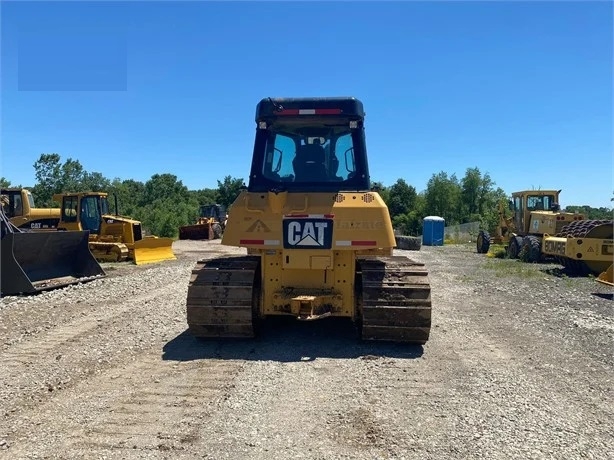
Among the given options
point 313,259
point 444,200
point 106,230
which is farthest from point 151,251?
point 444,200

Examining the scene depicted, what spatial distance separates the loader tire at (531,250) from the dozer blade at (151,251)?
1289 centimetres

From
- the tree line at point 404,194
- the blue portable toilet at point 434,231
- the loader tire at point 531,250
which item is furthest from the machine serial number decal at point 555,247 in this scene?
the tree line at point 404,194

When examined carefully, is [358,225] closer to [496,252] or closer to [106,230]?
[106,230]

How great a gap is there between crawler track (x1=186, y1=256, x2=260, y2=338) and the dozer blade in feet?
39.1

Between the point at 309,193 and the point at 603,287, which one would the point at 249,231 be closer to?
the point at 309,193

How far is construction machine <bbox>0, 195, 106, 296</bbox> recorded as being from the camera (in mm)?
9484

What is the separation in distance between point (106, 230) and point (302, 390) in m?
16.6

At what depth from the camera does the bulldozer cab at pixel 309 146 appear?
6.37 meters

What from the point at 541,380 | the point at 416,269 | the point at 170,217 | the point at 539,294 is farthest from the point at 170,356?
the point at 170,217

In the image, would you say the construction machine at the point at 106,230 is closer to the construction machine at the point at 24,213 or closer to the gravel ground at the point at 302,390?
the construction machine at the point at 24,213

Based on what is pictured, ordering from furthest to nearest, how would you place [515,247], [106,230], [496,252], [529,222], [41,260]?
[496,252], [529,222], [515,247], [106,230], [41,260]

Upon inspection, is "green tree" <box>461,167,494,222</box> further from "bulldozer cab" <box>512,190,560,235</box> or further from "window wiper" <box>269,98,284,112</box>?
"window wiper" <box>269,98,284,112</box>

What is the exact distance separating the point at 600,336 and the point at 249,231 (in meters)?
4.86

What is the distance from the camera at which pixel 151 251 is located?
1800 cm
